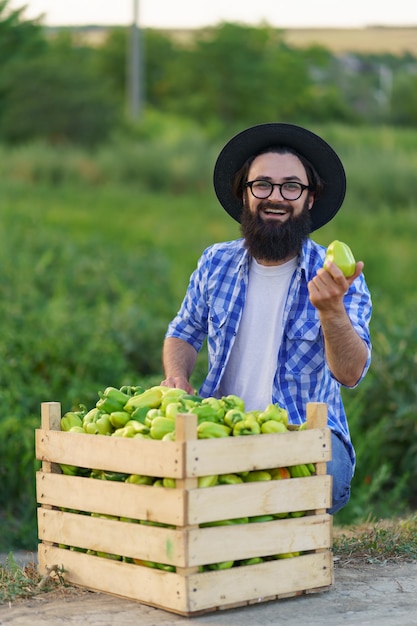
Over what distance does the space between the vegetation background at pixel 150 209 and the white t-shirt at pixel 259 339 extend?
1.84 metres

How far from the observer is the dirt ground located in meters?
4.00

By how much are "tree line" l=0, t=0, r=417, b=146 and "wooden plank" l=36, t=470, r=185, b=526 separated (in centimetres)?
2728

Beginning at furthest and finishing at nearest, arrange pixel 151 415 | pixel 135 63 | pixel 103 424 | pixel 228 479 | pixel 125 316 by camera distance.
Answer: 1. pixel 135 63
2. pixel 125 316
3. pixel 103 424
4. pixel 151 415
5. pixel 228 479

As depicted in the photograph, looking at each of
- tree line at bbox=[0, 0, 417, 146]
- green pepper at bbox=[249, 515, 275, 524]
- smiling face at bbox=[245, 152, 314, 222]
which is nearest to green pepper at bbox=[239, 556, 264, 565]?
green pepper at bbox=[249, 515, 275, 524]

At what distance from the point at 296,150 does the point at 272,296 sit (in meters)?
0.66

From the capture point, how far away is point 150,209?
24656 millimetres

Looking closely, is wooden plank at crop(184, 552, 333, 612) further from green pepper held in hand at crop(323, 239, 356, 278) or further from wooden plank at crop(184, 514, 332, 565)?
green pepper held in hand at crop(323, 239, 356, 278)

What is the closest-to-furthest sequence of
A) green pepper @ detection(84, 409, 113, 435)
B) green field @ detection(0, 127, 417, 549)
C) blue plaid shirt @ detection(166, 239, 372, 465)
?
green pepper @ detection(84, 409, 113, 435), blue plaid shirt @ detection(166, 239, 372, 465), green field @ detection(0, 127, 417, 549)

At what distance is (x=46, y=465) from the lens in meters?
4.48

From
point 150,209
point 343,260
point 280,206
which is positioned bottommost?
point 343,260

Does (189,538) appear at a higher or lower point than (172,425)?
lower

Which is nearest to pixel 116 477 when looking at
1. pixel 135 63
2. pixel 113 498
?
pixel 113 498

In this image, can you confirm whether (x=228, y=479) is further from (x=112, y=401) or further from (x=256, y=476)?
(x=112, y=401)

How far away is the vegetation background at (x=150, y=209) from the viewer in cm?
835
